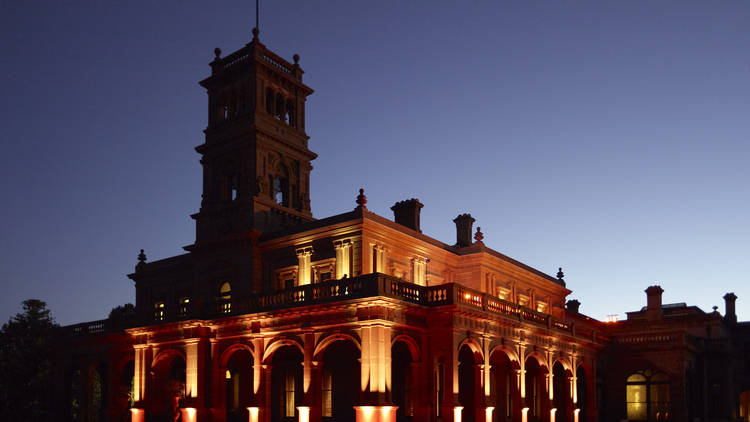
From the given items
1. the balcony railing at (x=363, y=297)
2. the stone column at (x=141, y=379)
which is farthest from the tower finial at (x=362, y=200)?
the stone column at (x=141, y=379)

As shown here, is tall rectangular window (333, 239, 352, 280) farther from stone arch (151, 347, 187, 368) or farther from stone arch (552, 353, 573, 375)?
A: stone arch (552, 353, 573, 375)

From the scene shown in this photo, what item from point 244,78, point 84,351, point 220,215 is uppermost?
point 244,78

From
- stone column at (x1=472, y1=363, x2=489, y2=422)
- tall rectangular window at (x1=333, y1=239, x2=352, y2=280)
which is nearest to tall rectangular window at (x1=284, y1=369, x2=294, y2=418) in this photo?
tall rectangular window at (x1=333, y1=239, x2=352, y2=280)

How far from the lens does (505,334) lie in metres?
35.9

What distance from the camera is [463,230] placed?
148 ft

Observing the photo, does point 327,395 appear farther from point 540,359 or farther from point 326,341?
point 540,359

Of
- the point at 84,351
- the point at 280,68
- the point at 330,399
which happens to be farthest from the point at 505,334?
the point at 84,351

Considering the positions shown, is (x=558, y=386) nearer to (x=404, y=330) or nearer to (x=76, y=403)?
(x=404, y=330)

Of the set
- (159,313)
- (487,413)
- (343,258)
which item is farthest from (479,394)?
(159,313)

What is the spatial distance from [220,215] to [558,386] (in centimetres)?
2319

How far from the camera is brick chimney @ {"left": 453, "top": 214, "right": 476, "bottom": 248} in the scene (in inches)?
1764

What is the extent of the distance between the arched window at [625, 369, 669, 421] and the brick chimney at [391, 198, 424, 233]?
1698 cm

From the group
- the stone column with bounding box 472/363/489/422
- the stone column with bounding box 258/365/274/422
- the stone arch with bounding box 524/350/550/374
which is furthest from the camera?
the stone arch with bounding box 524/350/550/374

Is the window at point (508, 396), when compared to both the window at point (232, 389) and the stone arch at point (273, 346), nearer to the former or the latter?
the stone arch at point (273, 346)
